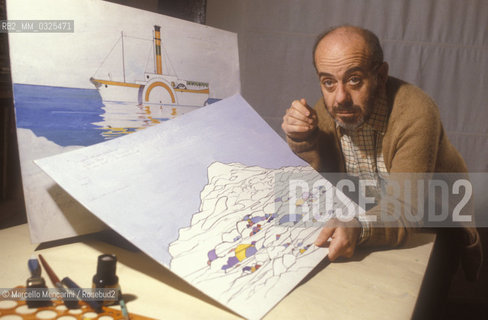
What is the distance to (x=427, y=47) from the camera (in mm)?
964

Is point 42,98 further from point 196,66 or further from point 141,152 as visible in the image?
point 196,66

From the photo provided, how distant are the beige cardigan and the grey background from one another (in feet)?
0.35

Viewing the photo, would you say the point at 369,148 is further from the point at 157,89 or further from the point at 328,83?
the point at 157,89

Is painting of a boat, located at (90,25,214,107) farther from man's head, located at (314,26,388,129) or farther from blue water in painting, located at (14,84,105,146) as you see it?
man's head, located at (314,26,388,129)

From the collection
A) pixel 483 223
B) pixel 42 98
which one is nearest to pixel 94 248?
pixel 42 98

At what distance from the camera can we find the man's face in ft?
2.55

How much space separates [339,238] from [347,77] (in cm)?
36

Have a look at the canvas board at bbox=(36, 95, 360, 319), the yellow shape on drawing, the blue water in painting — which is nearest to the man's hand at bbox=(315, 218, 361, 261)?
the canvas board at bbox=(36, 95, 360, 319)

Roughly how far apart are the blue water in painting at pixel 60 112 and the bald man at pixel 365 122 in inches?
16.4

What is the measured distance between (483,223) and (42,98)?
1.00 meters

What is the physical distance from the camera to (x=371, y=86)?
794mm

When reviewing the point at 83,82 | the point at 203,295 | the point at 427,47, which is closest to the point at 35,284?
the point at 203,295

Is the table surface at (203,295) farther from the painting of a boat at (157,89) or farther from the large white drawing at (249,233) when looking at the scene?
the painting of a boat at (157,89)

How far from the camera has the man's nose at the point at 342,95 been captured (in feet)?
2.59
